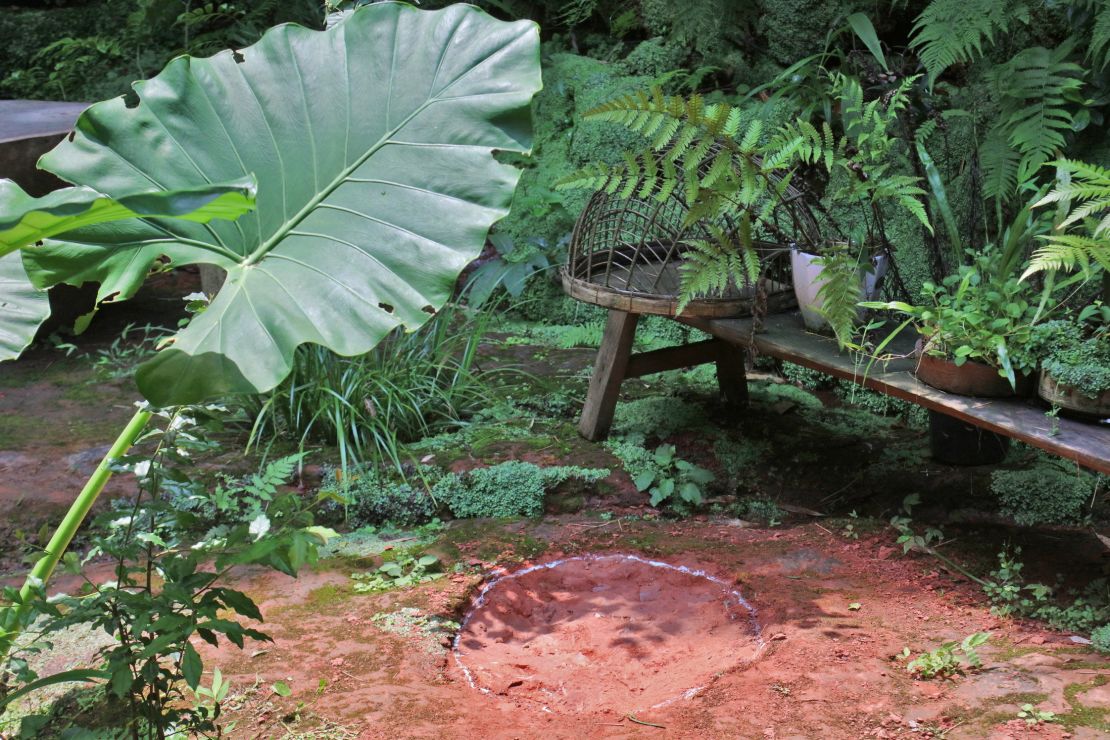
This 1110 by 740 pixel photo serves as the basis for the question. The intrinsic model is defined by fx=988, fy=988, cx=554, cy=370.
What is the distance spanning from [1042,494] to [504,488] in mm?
1711

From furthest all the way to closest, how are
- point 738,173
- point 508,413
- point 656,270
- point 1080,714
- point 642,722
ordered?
point 508,413
point 656,270
point 738,173
point 642,722
point 1080,714

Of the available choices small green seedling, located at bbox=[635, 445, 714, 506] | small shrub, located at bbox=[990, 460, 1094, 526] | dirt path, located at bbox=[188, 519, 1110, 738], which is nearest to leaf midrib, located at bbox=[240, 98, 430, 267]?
dirt path, located at bbox=[188, 519, 1110, 738]

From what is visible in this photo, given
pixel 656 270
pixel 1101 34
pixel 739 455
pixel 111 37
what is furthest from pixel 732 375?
pixel 111 37

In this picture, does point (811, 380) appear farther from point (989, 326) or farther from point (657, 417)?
point (989, 326)

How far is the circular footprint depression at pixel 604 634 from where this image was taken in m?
2.36

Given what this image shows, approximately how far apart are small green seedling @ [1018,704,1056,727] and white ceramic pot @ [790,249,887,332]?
1252 mm

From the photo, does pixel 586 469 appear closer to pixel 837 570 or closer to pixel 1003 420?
pixel 837 570

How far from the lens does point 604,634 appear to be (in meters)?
2.62

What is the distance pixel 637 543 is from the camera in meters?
3.07

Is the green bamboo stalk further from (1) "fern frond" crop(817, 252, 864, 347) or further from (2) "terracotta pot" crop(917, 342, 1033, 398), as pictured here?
(2) "terracotta pot" crop(917, 342, 1033, 398)

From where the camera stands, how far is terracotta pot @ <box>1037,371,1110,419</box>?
2.43 meters

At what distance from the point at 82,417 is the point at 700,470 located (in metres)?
2.51

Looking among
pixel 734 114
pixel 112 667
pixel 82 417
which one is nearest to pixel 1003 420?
pixel 734 114

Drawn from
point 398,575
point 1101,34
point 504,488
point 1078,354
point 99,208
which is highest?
point 1101,34
